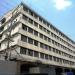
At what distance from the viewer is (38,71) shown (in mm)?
29891

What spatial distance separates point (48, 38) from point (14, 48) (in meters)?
16.9

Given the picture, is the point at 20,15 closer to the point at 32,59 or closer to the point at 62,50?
the point at 32,59

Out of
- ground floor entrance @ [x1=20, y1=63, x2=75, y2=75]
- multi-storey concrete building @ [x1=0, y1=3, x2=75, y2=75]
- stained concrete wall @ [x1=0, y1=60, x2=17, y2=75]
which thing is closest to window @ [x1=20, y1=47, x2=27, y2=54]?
multi-storey concrete building @ [x1=0, y1=3, x2=75, y2=75]

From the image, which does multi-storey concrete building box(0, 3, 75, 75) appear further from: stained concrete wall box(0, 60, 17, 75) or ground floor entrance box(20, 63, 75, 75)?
stained concrete wall box(0, 60, 17, 75)

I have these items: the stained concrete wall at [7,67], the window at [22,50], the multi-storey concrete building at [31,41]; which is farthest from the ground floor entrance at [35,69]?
the window at [22,50]

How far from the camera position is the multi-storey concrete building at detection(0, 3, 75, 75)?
36.8m

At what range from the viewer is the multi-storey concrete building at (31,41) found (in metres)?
36.8

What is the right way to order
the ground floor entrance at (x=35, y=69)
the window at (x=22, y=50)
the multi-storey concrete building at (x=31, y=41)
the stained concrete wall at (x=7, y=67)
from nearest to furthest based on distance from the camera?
the stained concrete wall at (x=7, y=67) < the ground floor entrance at (x=35, y=69) < the multi-storey concrete building at (x=31, y=41) < the window at (x=22, y=50)

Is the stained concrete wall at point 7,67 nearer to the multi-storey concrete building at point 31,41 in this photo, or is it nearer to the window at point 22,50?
the multi-storey concrete building at point 31,41

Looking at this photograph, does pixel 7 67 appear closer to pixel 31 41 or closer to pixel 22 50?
pixel 22 50

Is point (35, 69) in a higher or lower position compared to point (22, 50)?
lower

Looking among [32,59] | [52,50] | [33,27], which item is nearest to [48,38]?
[52,50]

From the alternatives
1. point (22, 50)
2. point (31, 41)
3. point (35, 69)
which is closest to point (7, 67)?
point (35, 69)

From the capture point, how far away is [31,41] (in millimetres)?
41531
